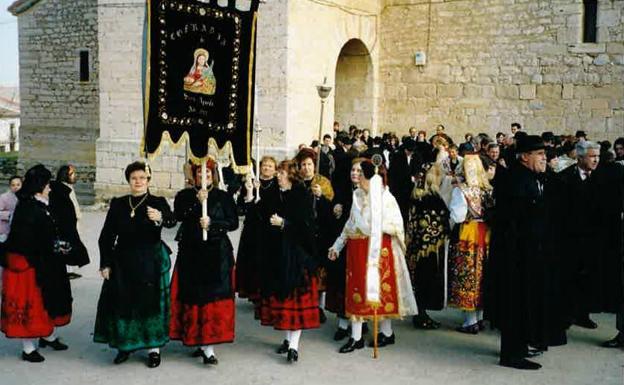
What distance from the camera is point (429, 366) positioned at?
555cm

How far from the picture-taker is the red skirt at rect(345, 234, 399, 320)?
574cm

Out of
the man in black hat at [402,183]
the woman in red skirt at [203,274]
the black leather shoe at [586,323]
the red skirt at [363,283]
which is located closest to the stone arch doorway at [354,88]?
the man in black hat at [402,183]

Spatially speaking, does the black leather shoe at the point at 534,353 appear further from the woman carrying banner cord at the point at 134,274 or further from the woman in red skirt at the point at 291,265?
the woman carrying banner cord at the point at 134,274

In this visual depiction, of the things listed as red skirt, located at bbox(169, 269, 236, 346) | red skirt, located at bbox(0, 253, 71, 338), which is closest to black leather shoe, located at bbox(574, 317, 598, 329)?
red skirt, located at bbox(169, 269, 236, 346)

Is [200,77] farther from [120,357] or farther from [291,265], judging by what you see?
[120,357]

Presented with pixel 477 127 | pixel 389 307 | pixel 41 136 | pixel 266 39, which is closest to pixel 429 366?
pixel 389 307

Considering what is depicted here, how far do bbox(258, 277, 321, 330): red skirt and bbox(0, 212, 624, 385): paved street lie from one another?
12.3 inches

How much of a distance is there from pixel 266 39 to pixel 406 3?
4.59 meters

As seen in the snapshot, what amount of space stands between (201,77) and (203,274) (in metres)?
1.57

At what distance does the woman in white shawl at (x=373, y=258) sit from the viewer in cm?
563

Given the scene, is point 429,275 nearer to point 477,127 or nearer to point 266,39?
point 266,39

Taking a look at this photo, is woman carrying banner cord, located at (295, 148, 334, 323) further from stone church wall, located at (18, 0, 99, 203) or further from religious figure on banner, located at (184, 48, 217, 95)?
stone church wall, located at (18, 0, 99, 203)

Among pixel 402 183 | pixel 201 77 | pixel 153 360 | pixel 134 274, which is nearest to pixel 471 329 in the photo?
pixel 402 183

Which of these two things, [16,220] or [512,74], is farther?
[512,74]
